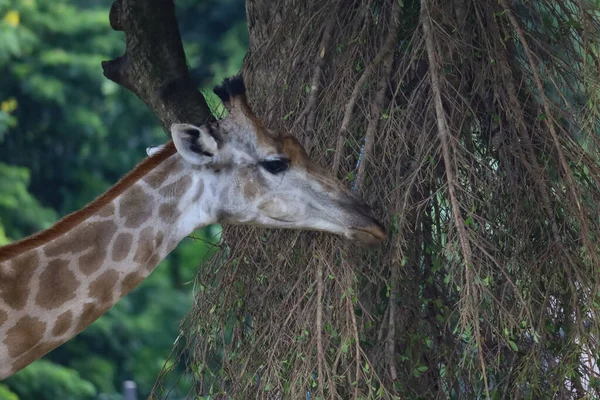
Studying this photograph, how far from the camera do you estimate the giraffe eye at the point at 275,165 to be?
4373mm

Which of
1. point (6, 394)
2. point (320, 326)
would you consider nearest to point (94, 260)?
point (320, 326)

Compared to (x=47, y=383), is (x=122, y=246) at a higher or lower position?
higher

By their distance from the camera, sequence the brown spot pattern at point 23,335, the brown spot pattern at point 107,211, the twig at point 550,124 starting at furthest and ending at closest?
the brown spot pattern at point 107,211 < the brown spot pattern at point 23,335 < the twig at point 550,124

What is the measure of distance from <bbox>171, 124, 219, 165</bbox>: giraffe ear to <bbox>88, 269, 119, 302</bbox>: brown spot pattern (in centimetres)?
58

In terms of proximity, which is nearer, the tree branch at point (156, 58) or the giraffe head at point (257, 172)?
the giraffe head at point (257, 172)

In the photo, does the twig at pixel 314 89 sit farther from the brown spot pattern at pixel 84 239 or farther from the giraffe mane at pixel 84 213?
the brown spot pattern at pixel 84 239

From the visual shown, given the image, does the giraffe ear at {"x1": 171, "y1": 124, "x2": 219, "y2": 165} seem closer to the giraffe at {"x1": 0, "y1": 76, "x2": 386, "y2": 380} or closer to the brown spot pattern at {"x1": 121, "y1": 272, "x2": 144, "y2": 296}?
the giraffe at {"x1": 0, "y1": 76, "x2": 386, "y2": 380}

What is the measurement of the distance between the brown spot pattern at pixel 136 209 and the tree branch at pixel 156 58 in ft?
5.01

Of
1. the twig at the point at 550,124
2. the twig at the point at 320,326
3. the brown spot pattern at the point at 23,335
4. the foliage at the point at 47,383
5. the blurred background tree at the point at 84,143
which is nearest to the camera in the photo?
the twig at the point at 320,326

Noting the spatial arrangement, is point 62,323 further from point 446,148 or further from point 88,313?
point 446,148

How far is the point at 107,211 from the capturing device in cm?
445

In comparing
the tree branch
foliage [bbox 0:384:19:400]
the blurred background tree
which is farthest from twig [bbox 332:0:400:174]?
the blurred background tree

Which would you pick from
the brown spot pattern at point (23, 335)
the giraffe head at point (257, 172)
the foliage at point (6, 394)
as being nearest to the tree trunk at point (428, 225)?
the giraffe head at point (257, 172)

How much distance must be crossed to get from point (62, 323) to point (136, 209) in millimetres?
562
